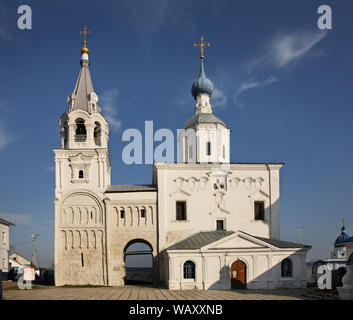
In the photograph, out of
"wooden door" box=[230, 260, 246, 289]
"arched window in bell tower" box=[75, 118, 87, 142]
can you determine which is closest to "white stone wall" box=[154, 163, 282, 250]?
"wooden door" box=[230, 260, 246, 289]

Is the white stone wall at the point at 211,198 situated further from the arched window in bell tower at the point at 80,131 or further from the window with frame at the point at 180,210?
the arched window in bell tower at the point at 80,131

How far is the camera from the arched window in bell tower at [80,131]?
31953 millimetres

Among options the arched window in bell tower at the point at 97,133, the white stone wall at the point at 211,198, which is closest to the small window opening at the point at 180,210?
the white stone wall at the point at 211,198

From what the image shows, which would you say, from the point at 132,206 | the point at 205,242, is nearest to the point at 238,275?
the point at 205,242

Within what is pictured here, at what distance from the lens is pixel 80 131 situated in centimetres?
3269

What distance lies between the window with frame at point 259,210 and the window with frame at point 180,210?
18.0 ft

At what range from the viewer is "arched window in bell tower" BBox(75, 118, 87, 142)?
32.0 m

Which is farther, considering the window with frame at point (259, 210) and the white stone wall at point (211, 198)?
the window with frame at point (259, 210)

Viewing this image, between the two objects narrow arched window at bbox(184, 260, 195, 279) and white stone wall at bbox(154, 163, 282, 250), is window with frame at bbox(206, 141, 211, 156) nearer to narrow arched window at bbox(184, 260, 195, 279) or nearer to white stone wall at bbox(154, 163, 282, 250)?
white stone wall at bbox(154, 163, 282, 250)

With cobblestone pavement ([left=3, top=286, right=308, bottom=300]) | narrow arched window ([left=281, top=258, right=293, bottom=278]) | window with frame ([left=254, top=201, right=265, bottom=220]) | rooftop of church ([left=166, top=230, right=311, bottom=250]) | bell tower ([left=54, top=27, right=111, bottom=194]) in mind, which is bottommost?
cobblestone pavement ([left=3, top=286, right=308, bottom=300])

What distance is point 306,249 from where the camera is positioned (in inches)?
1093

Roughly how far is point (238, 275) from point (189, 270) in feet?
10.5

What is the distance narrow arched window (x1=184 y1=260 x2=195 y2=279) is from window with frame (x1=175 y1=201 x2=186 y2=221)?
15.3 ft
